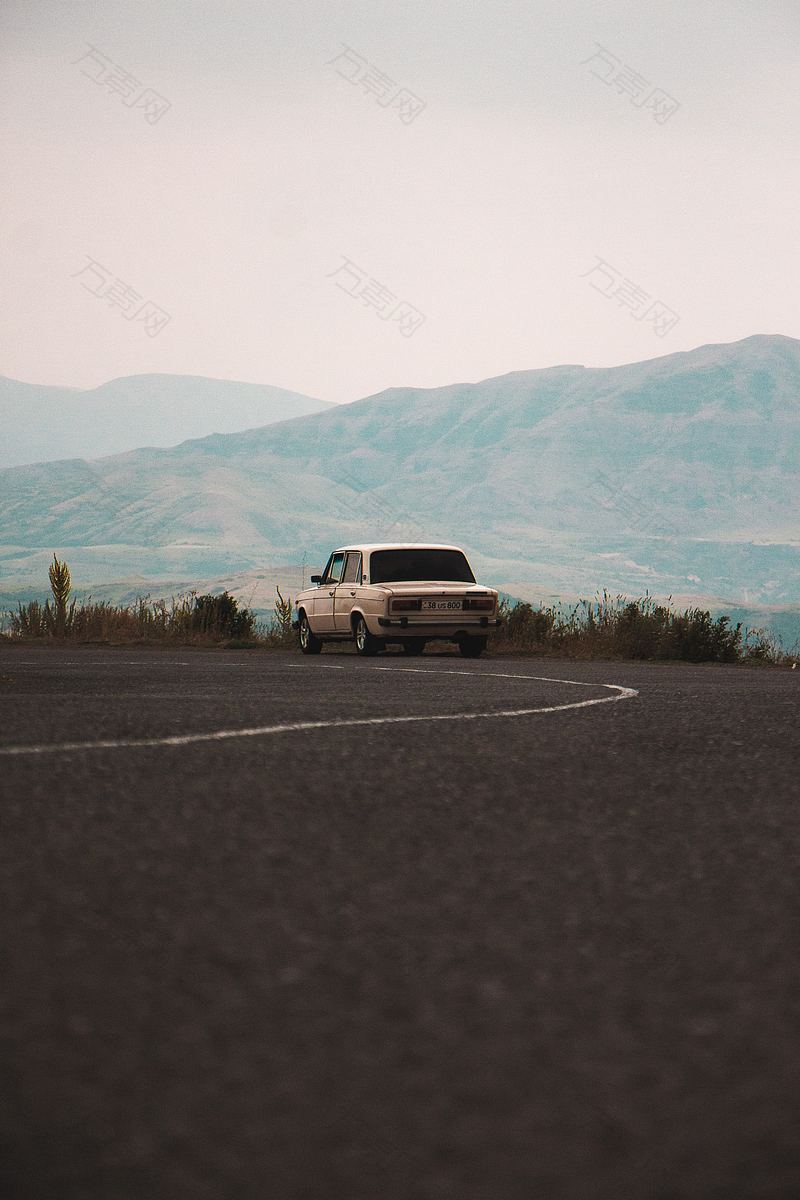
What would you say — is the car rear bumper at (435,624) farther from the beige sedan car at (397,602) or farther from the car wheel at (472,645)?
the car wheel at (472,645)

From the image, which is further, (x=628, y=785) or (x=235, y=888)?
(x=628, y=785)

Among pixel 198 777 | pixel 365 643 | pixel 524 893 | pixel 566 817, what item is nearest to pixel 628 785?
pixel 566 817

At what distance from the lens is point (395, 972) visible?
337 cm

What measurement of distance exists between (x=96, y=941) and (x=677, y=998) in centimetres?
137

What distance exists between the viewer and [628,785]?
6.33 m

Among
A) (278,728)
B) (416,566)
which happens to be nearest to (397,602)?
(416,566)

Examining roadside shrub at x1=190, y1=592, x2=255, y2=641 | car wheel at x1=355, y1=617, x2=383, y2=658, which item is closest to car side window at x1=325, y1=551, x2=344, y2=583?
car wheel at x1=355, y1=617, x2=383, y2=658

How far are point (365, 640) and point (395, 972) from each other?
17.7m

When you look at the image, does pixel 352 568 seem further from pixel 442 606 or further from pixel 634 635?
pixel 634 635

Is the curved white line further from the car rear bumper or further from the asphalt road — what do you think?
the car rear bumper

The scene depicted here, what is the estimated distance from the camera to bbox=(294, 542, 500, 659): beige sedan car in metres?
20.6

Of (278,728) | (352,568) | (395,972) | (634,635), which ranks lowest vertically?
(395,972)

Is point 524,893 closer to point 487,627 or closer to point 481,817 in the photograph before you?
point 481,817

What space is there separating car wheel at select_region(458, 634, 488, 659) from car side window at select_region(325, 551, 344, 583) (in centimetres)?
219
